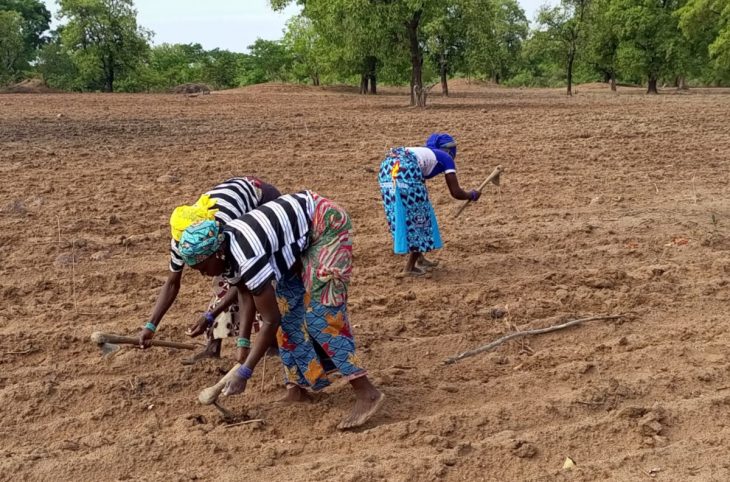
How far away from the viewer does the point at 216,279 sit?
4195mm

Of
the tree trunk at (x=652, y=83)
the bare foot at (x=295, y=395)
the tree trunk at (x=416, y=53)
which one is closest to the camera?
the bare foot at (x=295, y=395)

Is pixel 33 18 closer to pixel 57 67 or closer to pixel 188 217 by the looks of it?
pixel 57 67

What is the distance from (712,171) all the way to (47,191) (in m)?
8.33

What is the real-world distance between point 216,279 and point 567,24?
104 ft

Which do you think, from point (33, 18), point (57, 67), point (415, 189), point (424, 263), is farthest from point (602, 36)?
point (33, 18)

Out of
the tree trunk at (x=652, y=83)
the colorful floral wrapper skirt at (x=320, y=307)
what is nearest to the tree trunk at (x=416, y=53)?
the tree trunk at (x=652, y=83)

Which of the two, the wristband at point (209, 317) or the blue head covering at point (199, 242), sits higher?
the blue head covering at point (199, 242)

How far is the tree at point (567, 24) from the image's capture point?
32469 mm

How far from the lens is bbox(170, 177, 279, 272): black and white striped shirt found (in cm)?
347

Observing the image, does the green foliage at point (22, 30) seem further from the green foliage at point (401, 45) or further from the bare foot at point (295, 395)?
the bare foot at point (295, 395)

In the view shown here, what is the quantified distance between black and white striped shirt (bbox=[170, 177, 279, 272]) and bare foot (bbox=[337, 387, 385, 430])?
3.60 ft

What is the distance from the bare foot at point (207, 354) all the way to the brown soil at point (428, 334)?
56mm

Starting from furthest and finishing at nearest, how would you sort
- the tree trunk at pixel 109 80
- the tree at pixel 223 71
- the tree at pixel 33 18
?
the tree at pixel 33 18 → the tree at pixel 223 71 → the tree trunk at pixel 109 80

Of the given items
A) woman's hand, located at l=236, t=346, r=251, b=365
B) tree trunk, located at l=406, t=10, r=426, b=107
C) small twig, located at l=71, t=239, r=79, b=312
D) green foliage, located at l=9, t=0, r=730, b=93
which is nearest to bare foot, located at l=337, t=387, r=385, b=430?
woman's hand, located at l=236, t=346, r=251, b=365
